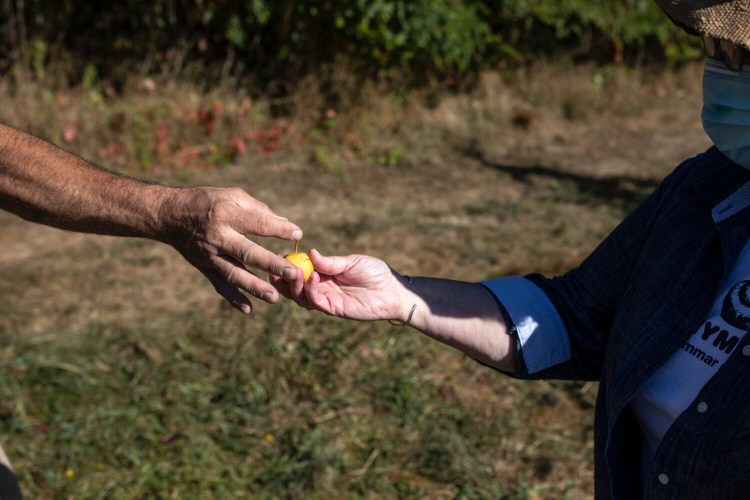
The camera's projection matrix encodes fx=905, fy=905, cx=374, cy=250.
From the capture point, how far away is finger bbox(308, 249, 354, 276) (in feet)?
6.62

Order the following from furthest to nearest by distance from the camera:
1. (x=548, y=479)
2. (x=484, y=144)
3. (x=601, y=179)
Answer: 1. (x=484, y=144)
2. (x=601, y=179)
3. (x=548, y=479)

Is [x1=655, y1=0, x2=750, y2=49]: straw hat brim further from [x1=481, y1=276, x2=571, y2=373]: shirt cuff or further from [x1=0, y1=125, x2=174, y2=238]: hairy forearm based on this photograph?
[x1=0, y1=125, x2=174, y2=238]: hairy forearm

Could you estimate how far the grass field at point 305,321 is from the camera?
3.59 metres

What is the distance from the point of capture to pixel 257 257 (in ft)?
6.41

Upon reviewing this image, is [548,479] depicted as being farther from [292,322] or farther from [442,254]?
[442,254]

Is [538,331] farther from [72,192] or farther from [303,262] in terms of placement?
[72,192]

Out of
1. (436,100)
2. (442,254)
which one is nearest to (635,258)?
(442,254)

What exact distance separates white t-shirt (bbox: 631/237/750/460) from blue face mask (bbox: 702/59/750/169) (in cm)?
19

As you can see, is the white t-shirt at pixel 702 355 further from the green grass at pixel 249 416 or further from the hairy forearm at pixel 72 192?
the green grass at pixel 249 416

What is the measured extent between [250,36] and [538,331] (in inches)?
283

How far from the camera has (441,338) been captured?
82.0 inches

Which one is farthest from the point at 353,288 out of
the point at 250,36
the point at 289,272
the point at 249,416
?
the point at 250,36

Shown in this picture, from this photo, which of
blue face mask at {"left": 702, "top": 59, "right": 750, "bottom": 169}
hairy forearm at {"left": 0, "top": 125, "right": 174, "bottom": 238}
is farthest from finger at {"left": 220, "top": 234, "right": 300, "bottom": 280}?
blue face mask at {"left": 702, "top": 59, "right": 750, "bottom": 169}

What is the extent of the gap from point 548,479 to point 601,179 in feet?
14.1
